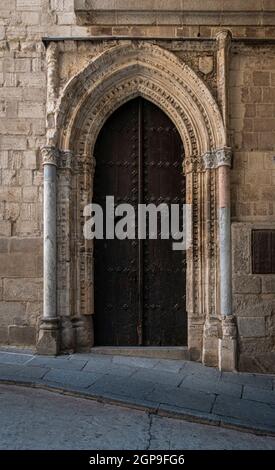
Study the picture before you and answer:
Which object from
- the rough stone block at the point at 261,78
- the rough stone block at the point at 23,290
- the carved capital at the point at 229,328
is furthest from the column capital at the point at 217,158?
the rough stone block at the point at 23,290

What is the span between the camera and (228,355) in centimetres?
510

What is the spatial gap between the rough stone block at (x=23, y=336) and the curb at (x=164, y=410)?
124 cm

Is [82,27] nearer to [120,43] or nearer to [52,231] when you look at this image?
[120,43]

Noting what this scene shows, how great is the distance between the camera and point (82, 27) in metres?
5.62

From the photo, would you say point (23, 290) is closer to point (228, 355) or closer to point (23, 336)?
point (23, 336)

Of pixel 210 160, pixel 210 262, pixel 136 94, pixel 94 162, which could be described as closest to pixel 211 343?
pixel 210 262

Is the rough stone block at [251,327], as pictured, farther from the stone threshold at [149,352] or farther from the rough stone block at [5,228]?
the rough stone block at [5,228]

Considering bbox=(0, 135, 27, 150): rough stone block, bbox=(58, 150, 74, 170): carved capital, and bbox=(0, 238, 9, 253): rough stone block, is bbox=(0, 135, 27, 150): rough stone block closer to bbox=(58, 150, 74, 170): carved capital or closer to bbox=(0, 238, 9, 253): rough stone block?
bbox=(58, 150, 74, 170): carved capital

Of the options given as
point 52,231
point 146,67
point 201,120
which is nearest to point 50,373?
point 52,231

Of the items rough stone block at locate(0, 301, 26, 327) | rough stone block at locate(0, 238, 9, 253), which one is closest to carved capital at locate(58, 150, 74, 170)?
rough stone block at locate(0, 238, 9, 253)

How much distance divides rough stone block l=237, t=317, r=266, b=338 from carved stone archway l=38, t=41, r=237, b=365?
0.29m

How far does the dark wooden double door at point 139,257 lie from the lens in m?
5.73

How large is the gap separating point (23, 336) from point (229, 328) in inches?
106

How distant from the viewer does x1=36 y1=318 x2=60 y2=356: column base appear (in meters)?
5.21
